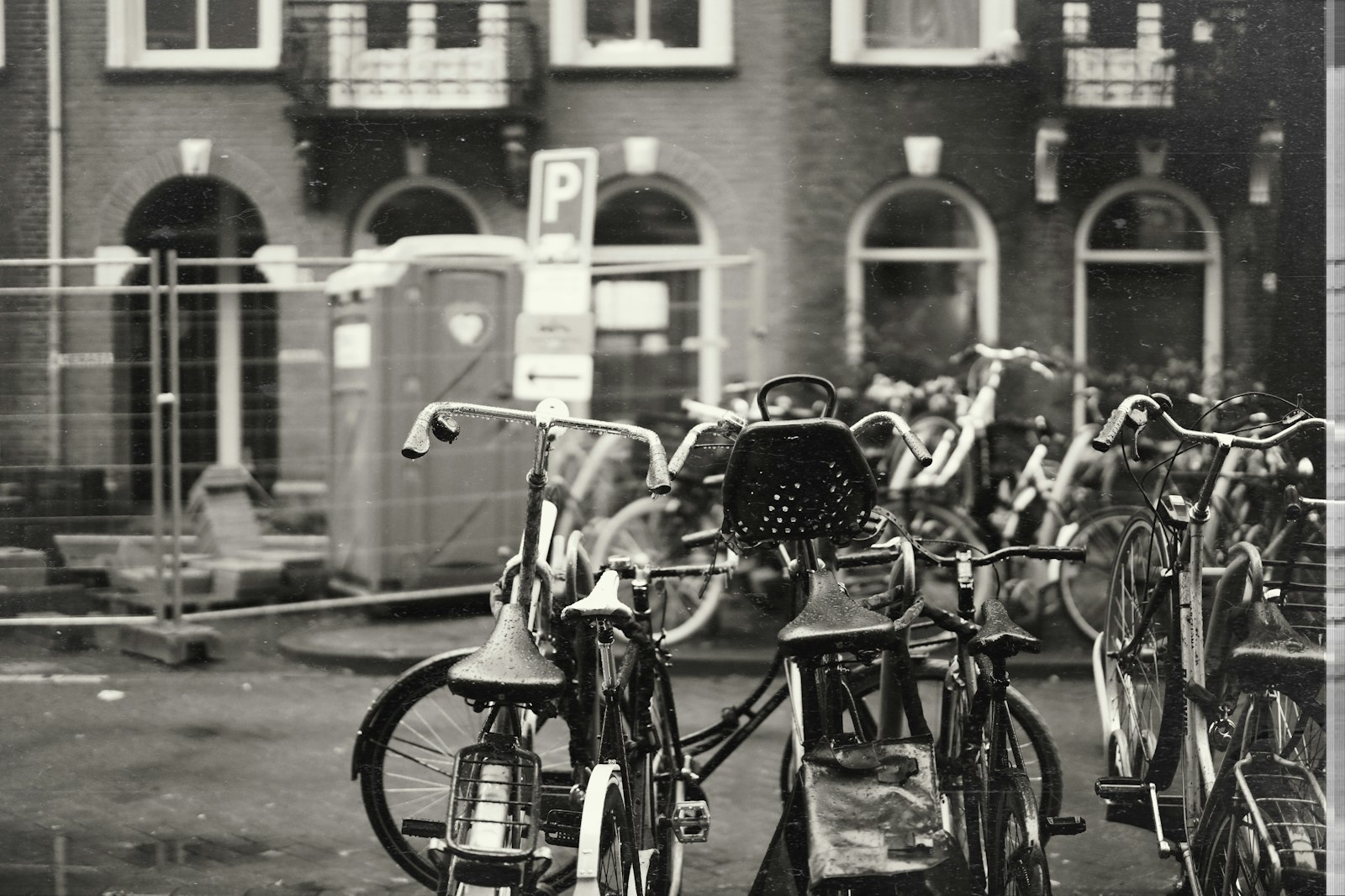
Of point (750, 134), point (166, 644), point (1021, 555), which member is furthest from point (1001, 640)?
point (166, 644)

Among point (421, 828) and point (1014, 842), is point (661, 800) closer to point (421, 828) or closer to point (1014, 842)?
point (421, 828)

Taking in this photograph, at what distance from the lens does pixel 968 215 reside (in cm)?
562

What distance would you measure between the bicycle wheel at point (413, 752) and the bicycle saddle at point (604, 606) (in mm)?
716

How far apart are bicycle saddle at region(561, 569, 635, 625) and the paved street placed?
60.4 inches

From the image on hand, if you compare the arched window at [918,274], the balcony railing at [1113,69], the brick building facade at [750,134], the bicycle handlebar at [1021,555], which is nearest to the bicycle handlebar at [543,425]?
the bicycle handlebar at [1021,555]

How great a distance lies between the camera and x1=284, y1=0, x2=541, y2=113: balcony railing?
212 inches

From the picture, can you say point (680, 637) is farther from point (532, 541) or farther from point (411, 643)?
point (532, 541)

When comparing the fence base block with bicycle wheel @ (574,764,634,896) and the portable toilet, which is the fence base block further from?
bicycle wheel @ (574,764,634,896)

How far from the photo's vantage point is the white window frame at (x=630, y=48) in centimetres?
539

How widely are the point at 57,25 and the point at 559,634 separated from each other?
3029 mm

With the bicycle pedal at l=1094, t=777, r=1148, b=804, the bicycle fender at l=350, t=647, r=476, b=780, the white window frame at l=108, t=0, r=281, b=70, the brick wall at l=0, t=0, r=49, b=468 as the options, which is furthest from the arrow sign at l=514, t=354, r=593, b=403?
the bicycle pedal at l=1094, t=777, r=1148, b=804

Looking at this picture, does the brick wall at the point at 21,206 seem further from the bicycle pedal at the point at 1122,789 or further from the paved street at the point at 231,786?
the bicycle pedal at the point at 1122,789

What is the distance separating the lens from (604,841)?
3.48 m

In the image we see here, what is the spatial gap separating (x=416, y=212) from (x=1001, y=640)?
112 inches
